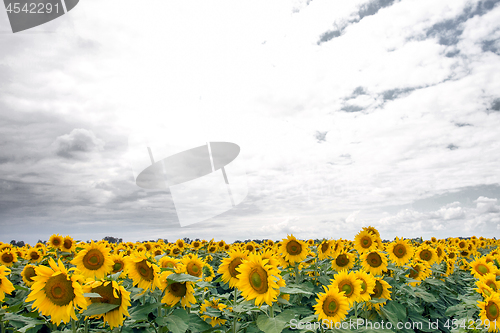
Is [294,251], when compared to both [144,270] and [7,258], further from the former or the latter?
[7,258]

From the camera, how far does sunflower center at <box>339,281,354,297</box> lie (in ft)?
17.5

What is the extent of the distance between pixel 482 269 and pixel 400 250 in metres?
2.12

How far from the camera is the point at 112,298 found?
12.5 feet

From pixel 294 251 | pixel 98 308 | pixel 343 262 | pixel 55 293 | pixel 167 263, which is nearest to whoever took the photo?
pixel 98 308

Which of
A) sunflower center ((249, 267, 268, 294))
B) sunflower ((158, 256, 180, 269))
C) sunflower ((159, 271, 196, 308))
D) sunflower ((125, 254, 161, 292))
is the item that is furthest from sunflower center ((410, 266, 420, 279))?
sunflower ((125, 254, 161, 292))

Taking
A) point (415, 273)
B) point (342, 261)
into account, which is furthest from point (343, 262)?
point (415, 273)

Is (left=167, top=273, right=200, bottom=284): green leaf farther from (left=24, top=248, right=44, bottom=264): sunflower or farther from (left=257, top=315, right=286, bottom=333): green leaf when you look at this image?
(left=24, top=248, right=44, bottom=264): sunflower

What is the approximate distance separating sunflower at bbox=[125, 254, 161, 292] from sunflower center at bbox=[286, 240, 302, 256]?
4.56m

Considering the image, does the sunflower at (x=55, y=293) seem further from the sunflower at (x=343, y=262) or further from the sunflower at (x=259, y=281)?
the sunflower at (x=343, y=262)

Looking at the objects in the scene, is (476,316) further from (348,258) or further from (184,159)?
(184,159)

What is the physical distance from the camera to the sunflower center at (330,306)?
183 inches

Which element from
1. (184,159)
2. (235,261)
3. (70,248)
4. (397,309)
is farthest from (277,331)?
(184,159)

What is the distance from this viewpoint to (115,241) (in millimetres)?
19844

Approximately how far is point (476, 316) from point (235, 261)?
18.8 feet
